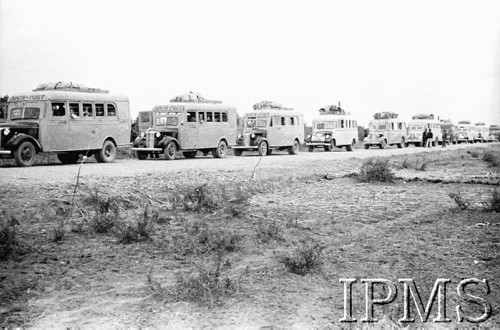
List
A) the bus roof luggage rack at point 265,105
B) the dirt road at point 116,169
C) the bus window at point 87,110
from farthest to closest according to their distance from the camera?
the bus roof luggage rack at point 265,105 → the bus window at point 87,110 → the dirt road at point 116,169

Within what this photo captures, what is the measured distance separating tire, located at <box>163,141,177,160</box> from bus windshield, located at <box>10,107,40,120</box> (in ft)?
17.4

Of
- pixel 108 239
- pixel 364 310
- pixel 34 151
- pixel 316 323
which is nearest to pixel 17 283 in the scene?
pixel 108 239

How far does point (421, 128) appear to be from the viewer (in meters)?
38.9

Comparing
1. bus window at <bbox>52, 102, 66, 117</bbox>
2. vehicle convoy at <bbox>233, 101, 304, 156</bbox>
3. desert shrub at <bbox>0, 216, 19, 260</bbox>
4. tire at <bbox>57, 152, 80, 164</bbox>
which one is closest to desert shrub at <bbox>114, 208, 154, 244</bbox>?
desert shrub at <bbox>0, 216, 19, 260</bbox>

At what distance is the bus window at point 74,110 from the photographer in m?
15.4

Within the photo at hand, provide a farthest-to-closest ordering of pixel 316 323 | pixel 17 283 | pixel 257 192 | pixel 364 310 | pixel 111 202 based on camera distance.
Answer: pixel 257 192 → pixel 111 202 → pixel 17 283 → pixel 364 310 → pixel 316 323

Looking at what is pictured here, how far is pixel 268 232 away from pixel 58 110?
10993mm

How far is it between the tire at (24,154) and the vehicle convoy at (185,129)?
4988mm

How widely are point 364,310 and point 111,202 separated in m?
4.61

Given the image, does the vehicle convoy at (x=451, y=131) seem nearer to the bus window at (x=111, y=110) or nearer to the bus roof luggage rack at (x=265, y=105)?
the bus roof luggage rack at (x=265, y=105)

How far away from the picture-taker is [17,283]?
4.60 m

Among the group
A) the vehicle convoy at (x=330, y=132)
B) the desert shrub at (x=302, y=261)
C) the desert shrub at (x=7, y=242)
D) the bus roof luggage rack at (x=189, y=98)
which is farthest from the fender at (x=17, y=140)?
the vehicle convoy at (x=330, y=132)

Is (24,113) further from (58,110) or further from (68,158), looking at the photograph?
(68,158)

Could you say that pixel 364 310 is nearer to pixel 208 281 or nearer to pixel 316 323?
pixel 316 323
